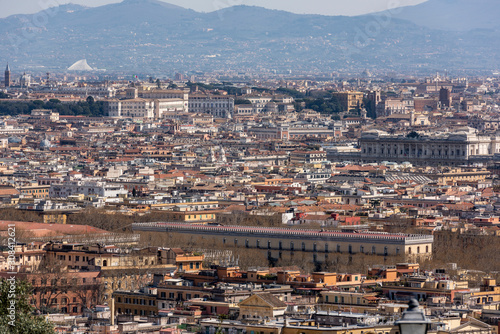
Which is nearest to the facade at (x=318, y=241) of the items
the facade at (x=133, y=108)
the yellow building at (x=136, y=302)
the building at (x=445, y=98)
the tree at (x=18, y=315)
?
the yellow building at (x=136, y=302)

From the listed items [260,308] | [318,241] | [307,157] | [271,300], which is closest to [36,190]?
[307,157]

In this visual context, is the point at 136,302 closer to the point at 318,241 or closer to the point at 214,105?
the point at 318,241

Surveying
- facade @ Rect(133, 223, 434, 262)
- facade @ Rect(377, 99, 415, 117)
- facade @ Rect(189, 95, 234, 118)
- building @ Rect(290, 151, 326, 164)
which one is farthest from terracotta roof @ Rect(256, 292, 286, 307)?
facade @ Rect(189, 95, 234, 118)

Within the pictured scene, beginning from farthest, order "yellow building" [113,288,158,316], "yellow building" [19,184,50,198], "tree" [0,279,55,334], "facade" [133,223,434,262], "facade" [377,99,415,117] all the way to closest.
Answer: "facade" [377,99,415,117], "yellow building" [19,184,50,198], "facade" [133,223,434,262], "yellow building" [113,288,158,316], "tree" [0,279,55,334]

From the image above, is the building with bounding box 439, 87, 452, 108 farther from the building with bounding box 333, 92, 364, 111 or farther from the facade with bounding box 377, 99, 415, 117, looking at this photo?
the building with bounding box 333, 92, 364, 111

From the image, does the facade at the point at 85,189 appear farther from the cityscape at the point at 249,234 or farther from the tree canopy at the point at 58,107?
the tree canopy at the point at 58,107

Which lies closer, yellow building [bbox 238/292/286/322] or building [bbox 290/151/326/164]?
yellow building [bbox 238/292/286/322]

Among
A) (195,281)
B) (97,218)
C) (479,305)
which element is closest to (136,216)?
(97,218)
